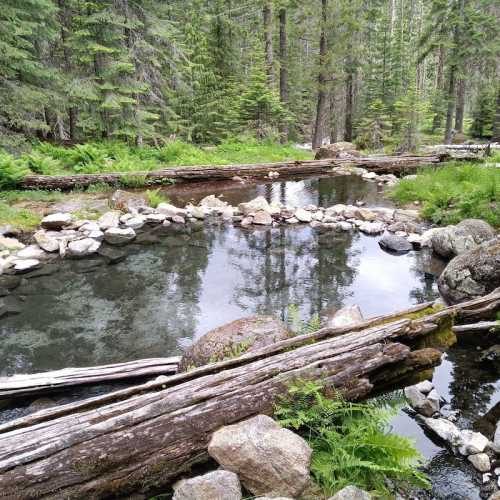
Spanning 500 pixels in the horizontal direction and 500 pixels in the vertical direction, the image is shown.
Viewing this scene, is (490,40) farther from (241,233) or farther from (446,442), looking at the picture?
(446,442)

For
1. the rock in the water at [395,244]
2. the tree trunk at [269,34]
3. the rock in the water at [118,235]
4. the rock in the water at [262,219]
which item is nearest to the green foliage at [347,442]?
the rock in the water at [395,244]

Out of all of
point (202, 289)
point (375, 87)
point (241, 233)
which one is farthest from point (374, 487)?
point (375, 87)

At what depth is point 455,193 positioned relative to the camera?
11430mm

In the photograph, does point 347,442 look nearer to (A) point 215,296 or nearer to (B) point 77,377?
(B) point 77,377

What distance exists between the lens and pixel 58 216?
1078cm

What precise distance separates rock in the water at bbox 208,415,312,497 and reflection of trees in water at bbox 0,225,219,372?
10.4ft

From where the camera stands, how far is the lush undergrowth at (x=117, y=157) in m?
13.0

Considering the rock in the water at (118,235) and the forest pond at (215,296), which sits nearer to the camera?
the forest pond at (215,296)

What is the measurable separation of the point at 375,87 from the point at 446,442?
99.2 ft

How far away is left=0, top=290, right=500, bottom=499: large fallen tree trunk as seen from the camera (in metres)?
2.78

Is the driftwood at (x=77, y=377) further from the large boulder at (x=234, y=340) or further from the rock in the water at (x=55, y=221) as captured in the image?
the rock in the water at (x=55, y=221)

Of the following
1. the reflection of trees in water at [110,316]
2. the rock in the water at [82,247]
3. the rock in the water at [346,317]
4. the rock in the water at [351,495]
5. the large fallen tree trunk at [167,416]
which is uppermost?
the large fallen tree trunk at [167,416]

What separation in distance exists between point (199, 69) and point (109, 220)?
15.7 m

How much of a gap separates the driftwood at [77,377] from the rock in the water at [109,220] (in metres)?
6.50
